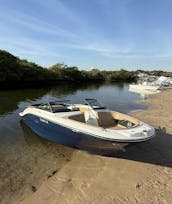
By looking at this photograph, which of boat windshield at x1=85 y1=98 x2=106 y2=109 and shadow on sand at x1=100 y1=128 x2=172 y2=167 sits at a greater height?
boat windshield at x1=85 y1=98 x2=106 y2=109

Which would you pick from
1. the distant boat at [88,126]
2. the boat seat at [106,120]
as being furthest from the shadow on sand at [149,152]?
the boat seat at [106,120]

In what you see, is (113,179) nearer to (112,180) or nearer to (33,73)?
(112,180)

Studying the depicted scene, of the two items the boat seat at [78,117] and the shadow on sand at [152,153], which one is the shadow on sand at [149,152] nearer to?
the shadow on sand at [152,153]

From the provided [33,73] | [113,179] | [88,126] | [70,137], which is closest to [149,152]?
[113,179]

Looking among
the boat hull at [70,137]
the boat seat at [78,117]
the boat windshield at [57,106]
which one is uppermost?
the boat windshield at [57,106]

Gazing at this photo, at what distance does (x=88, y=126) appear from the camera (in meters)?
6.75

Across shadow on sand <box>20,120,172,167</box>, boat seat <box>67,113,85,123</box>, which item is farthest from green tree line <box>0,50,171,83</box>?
shadow on sand <box>20,120,172,167</box>

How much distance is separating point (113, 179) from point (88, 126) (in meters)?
1.95

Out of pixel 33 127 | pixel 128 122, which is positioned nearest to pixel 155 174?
pixel 128 122

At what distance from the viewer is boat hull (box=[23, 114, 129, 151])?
21.2 feet

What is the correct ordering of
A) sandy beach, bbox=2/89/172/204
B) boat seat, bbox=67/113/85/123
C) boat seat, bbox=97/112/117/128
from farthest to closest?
boat seat, bbox=97/112/117/128, boat seat, bbox=67/113/85/123, sandy beach, bbox=2/89/172/204

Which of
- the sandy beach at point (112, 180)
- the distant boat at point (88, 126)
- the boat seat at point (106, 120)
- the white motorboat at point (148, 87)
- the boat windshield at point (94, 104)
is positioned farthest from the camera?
the white motorboat at point (148, 87)

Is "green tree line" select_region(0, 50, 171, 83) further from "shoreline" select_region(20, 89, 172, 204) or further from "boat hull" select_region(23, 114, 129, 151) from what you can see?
"shoreline" select_region(20, 89, 172, 204)

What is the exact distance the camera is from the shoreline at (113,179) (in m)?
4.79
